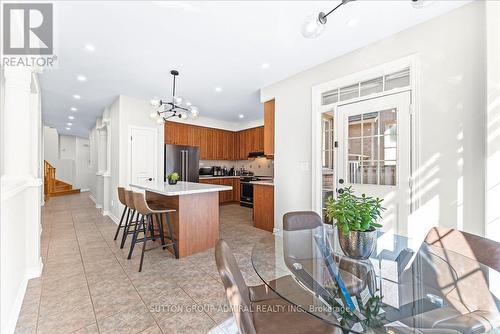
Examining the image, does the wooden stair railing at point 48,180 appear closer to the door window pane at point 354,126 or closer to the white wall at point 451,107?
the door window pane at point 354,126

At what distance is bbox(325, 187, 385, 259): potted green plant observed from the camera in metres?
1.30

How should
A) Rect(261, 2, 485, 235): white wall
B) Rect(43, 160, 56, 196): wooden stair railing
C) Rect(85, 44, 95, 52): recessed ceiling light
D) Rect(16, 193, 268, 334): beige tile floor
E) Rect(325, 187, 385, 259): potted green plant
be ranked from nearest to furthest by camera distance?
Rect(325, 187, 385, 259): potted green plant
Rect(16, 193, 268, 334): beige tile floor
Rect(261, 2, 485, 235): white wall
Rect(85, 44, 95, 52): recessed ceiling light
Rect(43, 160, 56, 196): wooden stair railing

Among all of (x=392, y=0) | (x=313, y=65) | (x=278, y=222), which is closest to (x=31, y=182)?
(x=278, y=222)

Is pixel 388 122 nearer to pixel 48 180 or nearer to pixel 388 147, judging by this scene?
pixel 388 147

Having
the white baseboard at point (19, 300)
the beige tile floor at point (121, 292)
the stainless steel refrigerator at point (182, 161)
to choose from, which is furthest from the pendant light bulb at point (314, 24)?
the stainless steel refrigerator at point (182, 161)

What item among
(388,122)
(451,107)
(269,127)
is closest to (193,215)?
(269,127)

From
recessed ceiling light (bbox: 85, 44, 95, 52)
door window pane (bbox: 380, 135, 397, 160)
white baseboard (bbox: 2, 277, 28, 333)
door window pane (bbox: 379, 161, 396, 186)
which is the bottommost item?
white baseboard (bbox: 2, 277, 28, 333)

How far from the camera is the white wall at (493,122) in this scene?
70.4 inches

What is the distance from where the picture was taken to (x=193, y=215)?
314 cm

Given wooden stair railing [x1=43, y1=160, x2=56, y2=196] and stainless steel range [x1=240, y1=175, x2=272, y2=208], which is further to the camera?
wooden stair railing [x1=43, y1=160, x2=56, y2=196]

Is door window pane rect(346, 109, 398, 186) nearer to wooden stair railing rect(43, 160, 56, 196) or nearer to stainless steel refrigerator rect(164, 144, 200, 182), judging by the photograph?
stainless steel refrigerator rect(164, 144, 200, 182)

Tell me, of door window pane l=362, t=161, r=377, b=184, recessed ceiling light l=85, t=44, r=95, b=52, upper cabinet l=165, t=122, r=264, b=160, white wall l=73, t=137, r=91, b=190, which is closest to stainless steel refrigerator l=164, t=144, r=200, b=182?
upper cabinet l=165, t=122, r=264, b=160

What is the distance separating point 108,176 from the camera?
17.5 ft

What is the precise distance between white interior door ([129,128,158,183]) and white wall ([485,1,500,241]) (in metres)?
5.11
